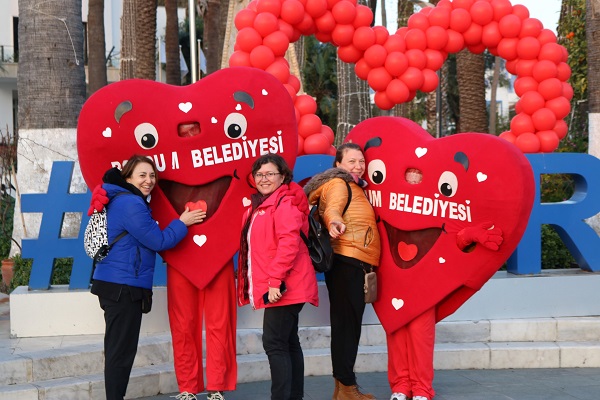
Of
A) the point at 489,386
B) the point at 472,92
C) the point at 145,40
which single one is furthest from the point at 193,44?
the point at 145,40

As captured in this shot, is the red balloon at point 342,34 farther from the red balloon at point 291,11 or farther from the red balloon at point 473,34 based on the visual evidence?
the red balloon at point 473,34

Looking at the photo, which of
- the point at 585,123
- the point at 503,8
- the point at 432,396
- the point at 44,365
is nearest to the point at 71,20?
the point at 44,365

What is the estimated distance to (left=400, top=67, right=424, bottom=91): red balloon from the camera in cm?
776

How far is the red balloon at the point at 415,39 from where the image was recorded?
7.88 meters

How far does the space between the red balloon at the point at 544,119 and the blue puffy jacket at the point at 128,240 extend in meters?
4.02

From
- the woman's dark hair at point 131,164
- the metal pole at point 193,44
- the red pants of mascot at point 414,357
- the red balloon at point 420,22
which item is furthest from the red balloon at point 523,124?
the woman's dark hair at point 131,164

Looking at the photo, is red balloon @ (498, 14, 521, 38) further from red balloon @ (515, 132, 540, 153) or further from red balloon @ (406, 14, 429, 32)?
red balloon @ (515, 132, 540, 153)

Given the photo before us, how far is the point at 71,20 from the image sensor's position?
7953 mm

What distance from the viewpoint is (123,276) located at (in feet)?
17.1

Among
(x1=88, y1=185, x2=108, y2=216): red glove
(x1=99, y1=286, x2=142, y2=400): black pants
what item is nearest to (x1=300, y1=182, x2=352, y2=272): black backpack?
(x1=99, y1=286, x2=142, y2=400): black pants

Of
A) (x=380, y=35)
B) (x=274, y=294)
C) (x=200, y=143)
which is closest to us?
(x=274, y=294)

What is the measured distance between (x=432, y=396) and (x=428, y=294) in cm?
68

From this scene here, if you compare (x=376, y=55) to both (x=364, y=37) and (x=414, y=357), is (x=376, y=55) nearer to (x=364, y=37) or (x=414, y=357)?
(x=364, y=37)

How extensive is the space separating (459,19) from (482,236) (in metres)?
3.03
